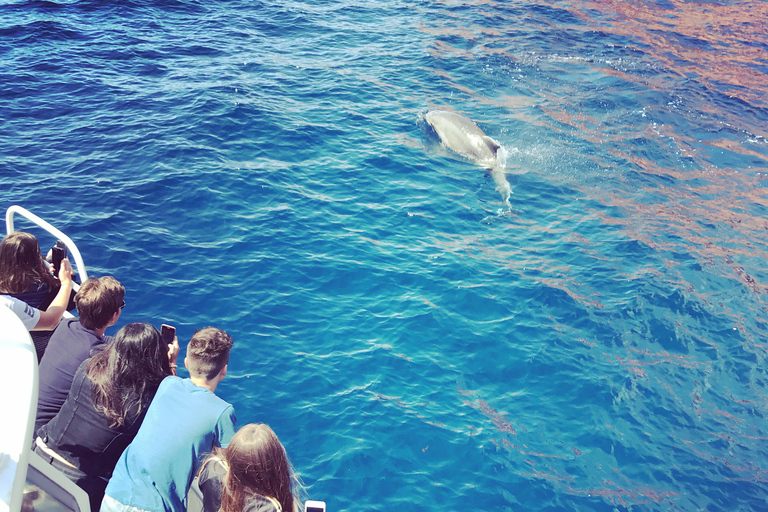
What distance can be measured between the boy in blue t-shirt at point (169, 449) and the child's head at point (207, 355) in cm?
26

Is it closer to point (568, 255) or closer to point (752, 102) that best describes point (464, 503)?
point (568, 255)

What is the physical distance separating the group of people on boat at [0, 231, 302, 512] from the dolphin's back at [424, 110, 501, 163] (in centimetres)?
1019

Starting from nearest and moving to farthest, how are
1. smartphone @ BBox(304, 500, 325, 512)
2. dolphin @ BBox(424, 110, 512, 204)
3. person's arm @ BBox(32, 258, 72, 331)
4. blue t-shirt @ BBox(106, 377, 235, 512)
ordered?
smartphone @ BBox(304, 500, 325, 512)
blue t-shirt @ BBox(106, 377, 235, 512)
person's arm @ BBox(32, 258, 72, 331)
dolphin @ BBox(424, 110, 512, 204)

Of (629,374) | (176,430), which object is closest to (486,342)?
(629,374)

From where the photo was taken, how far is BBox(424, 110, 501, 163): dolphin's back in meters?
13.3

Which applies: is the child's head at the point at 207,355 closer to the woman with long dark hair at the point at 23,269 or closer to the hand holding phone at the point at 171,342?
the hand holding phone at the point at 171,342

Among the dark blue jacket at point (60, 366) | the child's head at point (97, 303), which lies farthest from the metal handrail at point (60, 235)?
the dark blue jacket at point (60, 366)

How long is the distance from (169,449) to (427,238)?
26.0 ft

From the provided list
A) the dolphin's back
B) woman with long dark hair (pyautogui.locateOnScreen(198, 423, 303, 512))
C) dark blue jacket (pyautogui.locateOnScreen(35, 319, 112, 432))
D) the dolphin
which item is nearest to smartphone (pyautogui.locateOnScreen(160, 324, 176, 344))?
dark blue jacket (pyautogui.locateOnScreen(35, 319, 112, 432))

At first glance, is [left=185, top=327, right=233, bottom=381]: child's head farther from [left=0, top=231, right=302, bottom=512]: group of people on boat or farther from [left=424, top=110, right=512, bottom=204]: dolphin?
[left=424, top=110, right=512, bottom=204]: dolphin

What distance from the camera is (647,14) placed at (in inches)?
982

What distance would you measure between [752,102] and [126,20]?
2219 cm

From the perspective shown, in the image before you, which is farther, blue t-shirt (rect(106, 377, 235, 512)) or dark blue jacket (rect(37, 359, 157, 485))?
dark blue jacket (rect(37, 359, 157, 485))

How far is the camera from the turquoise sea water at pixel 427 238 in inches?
291
